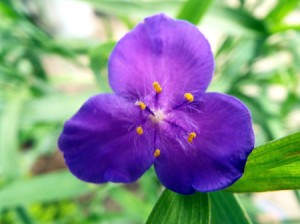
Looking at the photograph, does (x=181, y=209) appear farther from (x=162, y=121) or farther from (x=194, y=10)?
(x=194, y=10)

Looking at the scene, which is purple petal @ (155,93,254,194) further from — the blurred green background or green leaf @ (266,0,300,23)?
green leaf @ (266,0,300,23)

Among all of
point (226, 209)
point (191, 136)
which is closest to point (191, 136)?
point (191, 136)

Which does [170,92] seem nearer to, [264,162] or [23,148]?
[264,162]

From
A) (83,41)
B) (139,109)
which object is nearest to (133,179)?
(139,109)

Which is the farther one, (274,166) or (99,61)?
(99,61)

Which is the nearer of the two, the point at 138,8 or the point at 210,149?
the point at 210,149

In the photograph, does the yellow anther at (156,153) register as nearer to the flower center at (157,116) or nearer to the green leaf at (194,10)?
the flower center at (157,116)

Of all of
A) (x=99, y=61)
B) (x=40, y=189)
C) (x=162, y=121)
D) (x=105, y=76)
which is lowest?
(x=40, y=189)
